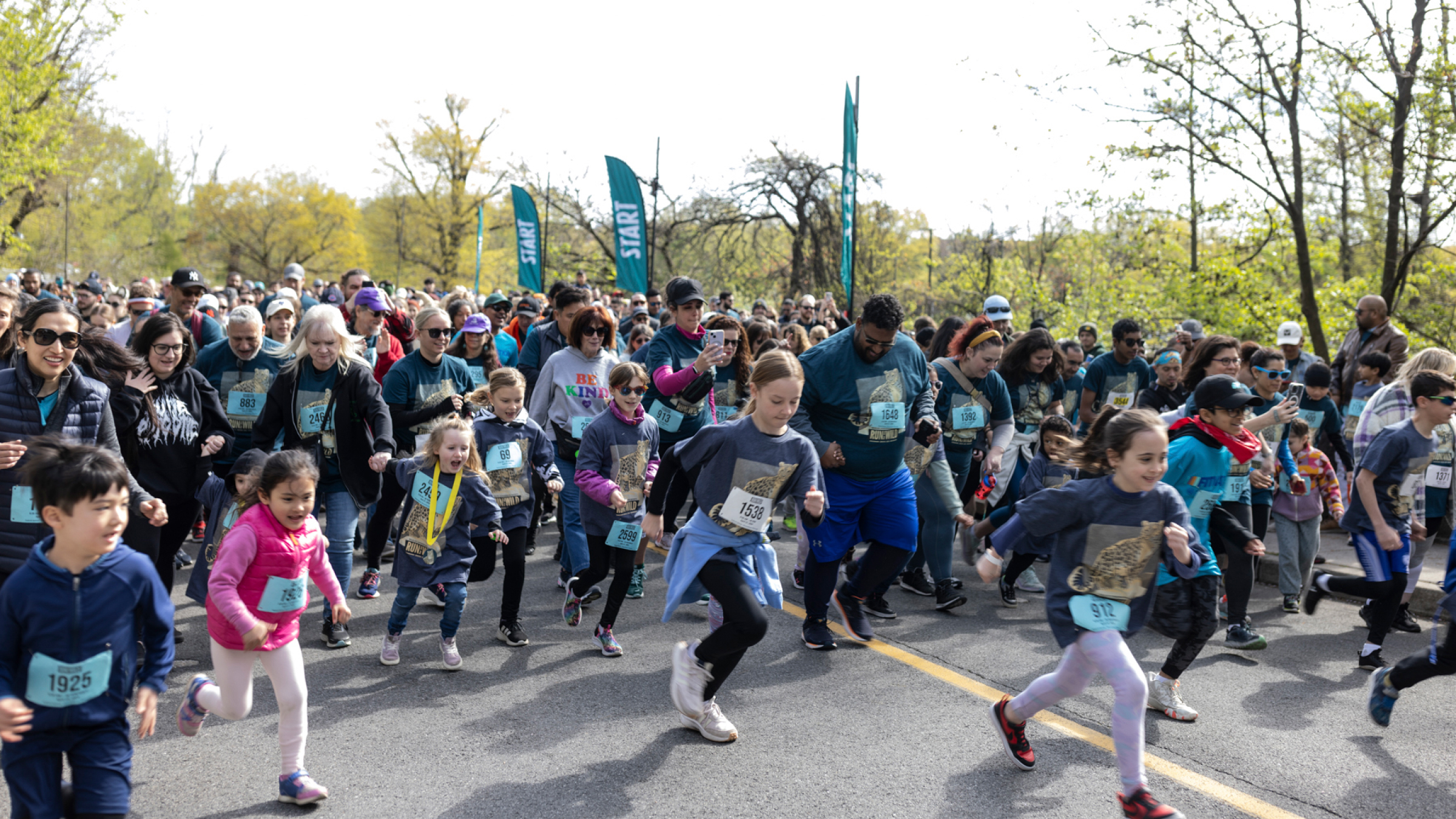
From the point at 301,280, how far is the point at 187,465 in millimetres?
9470

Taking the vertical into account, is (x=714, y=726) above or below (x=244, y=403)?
below

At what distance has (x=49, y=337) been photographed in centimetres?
412

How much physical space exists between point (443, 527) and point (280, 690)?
1.74 metres

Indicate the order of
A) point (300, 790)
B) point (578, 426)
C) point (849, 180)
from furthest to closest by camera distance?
1. point (849, 180)
2. point (578, 426)
3. point (300, 790)

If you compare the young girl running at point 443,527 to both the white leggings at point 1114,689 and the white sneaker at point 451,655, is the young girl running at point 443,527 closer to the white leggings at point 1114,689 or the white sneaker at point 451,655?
the white sneaker at point 451,655

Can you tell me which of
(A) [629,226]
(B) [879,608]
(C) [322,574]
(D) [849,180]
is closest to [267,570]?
(C) [322,574]

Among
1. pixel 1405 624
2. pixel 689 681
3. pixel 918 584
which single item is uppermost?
pixel 689 681

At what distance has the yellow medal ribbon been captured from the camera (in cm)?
541

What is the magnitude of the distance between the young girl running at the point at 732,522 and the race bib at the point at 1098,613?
3.77 ft

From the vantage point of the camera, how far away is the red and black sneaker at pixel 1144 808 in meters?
3.54

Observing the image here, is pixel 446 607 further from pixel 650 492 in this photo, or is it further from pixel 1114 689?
pixel 1114 689

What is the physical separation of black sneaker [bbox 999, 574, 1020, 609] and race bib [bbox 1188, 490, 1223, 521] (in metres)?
1.91

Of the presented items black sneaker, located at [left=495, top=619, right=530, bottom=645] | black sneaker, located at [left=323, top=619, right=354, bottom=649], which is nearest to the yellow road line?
black sneaker, located at [left=495, top=619, right=530, bottom=645]

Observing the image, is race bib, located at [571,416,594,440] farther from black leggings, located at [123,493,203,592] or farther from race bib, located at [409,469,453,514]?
black leggings, located at [123,493,203,592]
